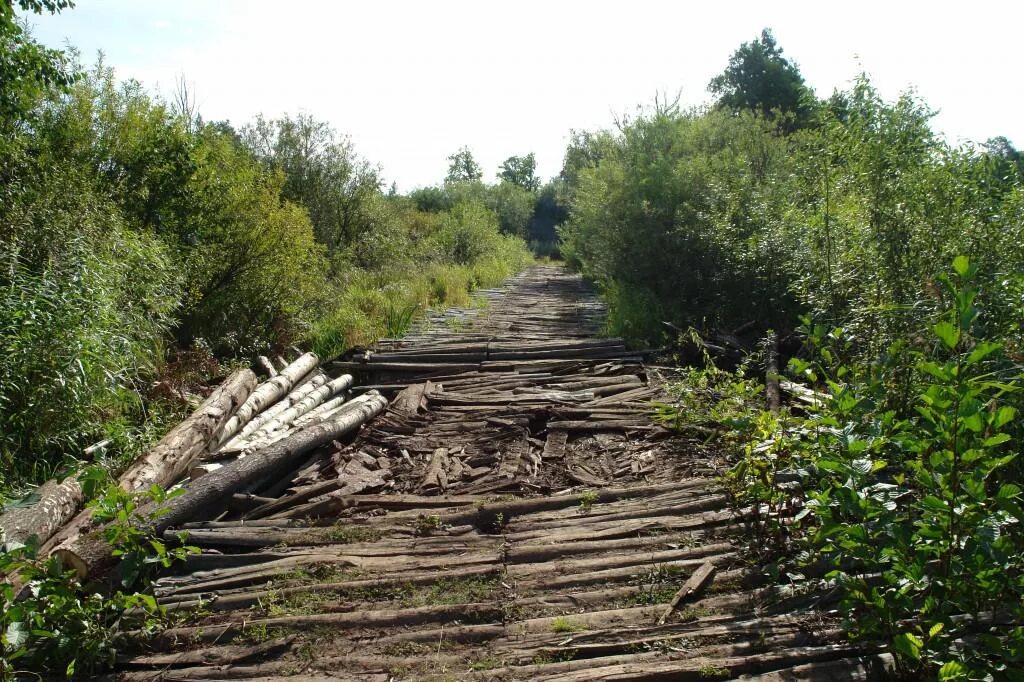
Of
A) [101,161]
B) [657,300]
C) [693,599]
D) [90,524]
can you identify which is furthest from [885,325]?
[101,161]

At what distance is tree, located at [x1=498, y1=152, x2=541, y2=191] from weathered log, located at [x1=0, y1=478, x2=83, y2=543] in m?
70.7

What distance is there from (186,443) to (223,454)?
0.35 m

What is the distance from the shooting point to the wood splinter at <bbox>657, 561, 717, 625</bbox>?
3.55 m

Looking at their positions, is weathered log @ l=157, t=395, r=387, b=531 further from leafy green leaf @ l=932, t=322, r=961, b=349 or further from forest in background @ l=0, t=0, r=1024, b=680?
leafy green leaf @ l=932, t=322, r=961, b=349

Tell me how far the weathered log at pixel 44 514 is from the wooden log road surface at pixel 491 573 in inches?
40.0

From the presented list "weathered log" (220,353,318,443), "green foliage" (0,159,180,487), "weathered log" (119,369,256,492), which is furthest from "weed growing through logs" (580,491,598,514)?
"green foliage" (0,159,180,487)

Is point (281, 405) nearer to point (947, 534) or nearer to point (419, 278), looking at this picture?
point (947, 534)

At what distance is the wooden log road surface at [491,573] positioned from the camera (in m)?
3.27

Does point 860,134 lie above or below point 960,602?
above

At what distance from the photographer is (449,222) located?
30.2 m

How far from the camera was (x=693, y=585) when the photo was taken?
3719 millimetres

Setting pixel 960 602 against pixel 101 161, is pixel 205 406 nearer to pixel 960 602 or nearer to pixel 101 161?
pixel 101 161

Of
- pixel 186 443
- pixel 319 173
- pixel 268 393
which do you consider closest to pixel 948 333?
pixel 186 443

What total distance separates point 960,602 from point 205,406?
662cm
